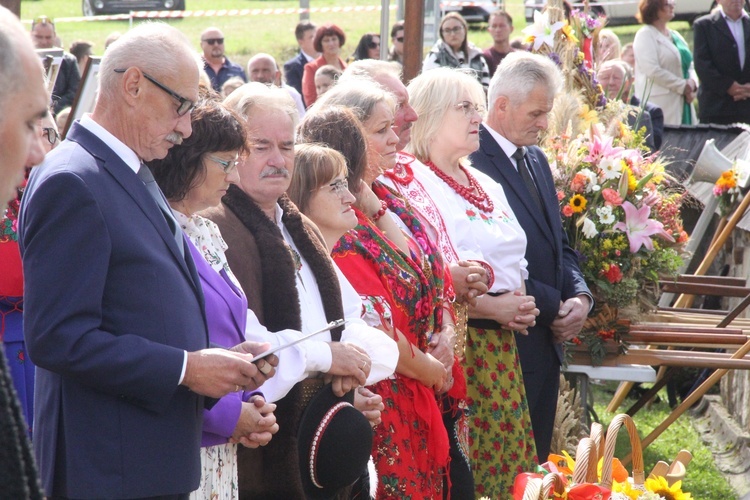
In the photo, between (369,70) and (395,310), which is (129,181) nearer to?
(395,310)

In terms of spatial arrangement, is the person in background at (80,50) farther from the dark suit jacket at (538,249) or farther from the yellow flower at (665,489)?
the yellow flower at (665,489)

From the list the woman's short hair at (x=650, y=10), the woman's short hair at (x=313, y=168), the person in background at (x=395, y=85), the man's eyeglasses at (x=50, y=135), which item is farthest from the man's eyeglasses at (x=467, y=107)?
the woman's short hair at (x=650, y=10)

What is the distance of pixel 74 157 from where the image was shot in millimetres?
2258

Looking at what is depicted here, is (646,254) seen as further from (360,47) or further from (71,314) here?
(360,47)

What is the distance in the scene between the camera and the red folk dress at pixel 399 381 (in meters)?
3.37

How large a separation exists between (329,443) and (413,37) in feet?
10.7

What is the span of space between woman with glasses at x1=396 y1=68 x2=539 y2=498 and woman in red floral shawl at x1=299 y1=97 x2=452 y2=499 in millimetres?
555

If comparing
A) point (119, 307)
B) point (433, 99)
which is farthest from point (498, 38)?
point (119, 307)

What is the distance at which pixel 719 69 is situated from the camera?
34.3 ft

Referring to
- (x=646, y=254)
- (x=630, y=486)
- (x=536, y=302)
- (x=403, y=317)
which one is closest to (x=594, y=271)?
(x=646, y=254)

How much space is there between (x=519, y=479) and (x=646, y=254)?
7.96 ft

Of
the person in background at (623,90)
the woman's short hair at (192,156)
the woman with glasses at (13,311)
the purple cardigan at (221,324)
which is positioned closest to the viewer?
the purple cardigan at (221,324)

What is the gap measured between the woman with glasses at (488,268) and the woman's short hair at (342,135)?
0.65 metres

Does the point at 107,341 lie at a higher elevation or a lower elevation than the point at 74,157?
lower
